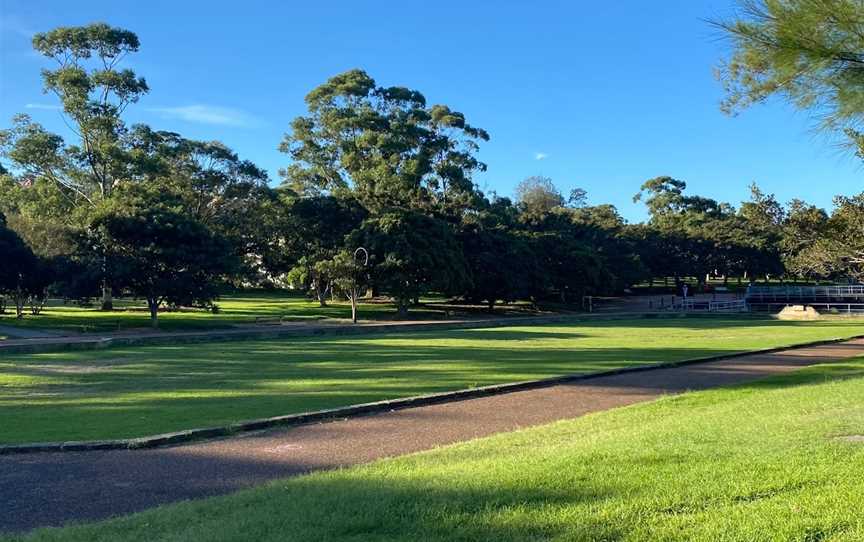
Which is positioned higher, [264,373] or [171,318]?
[171,318]

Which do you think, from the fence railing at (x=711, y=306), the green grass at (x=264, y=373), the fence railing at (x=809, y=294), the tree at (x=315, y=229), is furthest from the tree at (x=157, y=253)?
the fence railing at (x=809, y=294)

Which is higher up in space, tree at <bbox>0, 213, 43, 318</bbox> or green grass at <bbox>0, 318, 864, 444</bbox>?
tree at <bbox>0, 213, 43, 318</bbox>

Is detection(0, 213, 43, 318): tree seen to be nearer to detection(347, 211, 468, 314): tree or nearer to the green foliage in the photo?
the green foliage

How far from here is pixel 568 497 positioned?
15.6 ft

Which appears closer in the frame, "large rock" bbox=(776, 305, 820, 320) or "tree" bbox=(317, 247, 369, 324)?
"tree" bbox=(317, 247, 369, 324)

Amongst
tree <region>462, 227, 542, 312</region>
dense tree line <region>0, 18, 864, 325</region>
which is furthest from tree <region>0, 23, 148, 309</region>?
tree <region>462, 227, 542, 312</region>

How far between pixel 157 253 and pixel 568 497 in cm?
3197

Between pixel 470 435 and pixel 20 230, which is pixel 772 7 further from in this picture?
pixel 20 230

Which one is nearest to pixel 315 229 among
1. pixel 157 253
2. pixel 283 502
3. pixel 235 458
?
pixel 157 253

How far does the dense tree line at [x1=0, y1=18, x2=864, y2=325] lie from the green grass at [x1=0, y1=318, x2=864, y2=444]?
1025cm

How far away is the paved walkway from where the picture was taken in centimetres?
582

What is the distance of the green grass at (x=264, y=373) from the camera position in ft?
33.2

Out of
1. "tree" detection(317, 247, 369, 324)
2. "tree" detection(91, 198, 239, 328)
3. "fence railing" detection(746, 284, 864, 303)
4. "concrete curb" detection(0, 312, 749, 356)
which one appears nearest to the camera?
"concrete curb" detection(0, 312, 749, 356)

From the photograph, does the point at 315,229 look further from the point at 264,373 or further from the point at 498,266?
the point at 264,373
